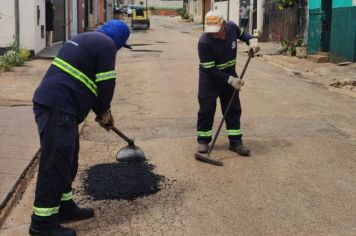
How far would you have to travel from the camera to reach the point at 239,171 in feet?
20.4

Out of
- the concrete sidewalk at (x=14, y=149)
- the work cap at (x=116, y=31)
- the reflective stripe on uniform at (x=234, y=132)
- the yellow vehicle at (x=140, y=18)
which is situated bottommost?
the concrete sidewalk at (x=14, y=149)

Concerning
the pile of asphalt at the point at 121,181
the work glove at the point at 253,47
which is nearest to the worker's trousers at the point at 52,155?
the pile of asphalt at the point at 121,181

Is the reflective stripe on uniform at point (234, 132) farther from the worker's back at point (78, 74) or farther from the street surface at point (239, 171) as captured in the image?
the worker's back at point (78, 74)

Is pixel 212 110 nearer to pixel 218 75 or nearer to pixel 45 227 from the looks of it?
pixel 218 75

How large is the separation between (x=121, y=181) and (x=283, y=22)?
66.5 ft

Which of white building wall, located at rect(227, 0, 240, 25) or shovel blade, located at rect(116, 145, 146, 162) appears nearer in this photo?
shovel blade, located at rect(116, 145, 146, 162)

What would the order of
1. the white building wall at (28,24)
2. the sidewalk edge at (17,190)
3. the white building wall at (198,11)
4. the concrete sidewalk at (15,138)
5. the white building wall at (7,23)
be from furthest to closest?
the white building wall at (198,11)
the white building wall at (28,24)
the white building wall at (7,23)
the concrete sidewalk at (15,138)
the sidewalk edge at (17,190)

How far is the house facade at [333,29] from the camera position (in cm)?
1655

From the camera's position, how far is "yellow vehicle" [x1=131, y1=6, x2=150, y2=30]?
40.2 m

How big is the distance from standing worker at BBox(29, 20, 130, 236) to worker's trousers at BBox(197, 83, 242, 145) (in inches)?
95.1

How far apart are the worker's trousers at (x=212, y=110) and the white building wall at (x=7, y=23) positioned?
11621 millimetres

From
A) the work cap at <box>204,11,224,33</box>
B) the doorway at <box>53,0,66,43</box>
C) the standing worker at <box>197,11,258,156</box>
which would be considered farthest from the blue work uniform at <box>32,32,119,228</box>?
the doorway at <box>53,0,66,43</box>

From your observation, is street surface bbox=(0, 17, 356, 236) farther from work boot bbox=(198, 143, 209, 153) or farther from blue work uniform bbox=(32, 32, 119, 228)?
blue work uniform bbox=(32, 32, 119, 228)

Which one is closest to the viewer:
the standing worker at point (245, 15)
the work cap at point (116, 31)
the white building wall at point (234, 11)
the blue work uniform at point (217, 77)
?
the work cap at point (116, 31)
